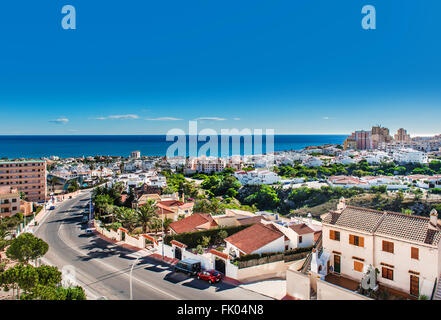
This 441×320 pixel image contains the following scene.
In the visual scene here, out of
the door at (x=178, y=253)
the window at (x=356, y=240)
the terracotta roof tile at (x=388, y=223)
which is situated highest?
the terracotta roof tile at (x=388, y=223)

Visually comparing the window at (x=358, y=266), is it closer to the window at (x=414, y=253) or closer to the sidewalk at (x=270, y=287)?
the window at (x=414, y=253)

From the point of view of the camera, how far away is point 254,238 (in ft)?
70.0

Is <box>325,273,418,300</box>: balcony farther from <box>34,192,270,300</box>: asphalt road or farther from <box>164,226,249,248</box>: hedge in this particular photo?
<box>164,226,249,248</box>: hedge

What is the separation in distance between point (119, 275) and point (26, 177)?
6091 cm

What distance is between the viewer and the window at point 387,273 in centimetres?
1530

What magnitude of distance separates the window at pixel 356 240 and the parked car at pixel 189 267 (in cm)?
911

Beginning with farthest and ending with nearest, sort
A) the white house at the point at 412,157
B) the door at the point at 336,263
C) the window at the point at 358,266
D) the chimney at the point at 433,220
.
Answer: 1. the white house at the point at 412,157
2. the door at the point at 336,263
3. the window at the point at 358,266
4. the chimney at the point at 433,220

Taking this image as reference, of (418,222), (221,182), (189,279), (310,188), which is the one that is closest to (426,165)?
(310,188)

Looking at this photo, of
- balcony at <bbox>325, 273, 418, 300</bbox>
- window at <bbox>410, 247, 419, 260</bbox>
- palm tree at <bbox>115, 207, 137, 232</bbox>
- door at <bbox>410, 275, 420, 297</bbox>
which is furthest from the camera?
palm tree at <bbox>115, 207, 137, 232</bbox>

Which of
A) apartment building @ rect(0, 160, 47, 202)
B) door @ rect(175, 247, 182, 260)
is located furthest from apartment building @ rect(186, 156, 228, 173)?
door @ rect(175, 247, 182, 260)

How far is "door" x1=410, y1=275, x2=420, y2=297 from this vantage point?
14.4 metres

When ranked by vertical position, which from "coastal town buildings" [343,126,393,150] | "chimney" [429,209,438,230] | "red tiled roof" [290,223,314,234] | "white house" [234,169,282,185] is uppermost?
"coastal town buildings" [343,126,393,150]

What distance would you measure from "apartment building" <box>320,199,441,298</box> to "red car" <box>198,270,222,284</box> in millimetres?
5802

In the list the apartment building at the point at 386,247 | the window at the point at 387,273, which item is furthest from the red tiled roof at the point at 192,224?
the window at the point at 387,273
